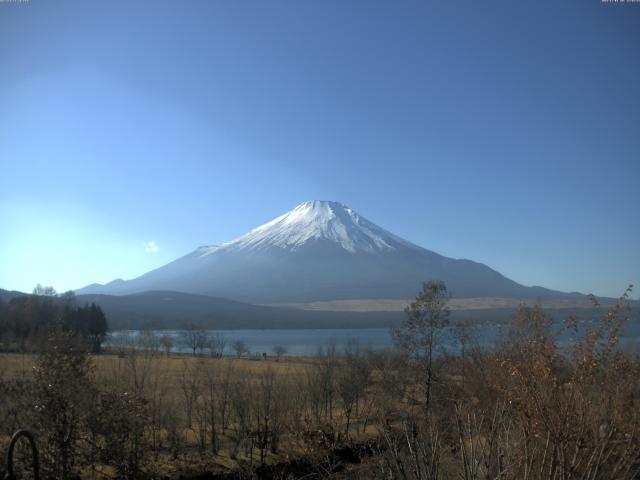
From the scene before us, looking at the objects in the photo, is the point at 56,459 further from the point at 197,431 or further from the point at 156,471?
the point at 197,431

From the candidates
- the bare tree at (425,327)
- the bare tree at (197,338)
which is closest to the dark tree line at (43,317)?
the bare tree at (197,338)

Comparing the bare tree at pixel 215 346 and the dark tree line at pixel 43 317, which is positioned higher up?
the dark tree line at pixel 43 317

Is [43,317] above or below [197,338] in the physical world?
above

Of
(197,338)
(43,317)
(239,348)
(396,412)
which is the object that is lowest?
(239,348)

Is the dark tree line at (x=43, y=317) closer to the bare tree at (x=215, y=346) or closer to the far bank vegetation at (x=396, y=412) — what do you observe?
→ the bare tree at (x=215, y=346)

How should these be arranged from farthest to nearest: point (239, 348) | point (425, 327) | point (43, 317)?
point (239, 348)
point (43, 317)
point (425, 327)

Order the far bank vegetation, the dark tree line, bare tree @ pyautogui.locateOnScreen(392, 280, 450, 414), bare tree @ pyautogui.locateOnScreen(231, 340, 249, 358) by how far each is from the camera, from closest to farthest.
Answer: the far bank vegetation
bare tree @ pyautogui.locateOnScreen(392, 280, 450, 414)
the dark tree line
bare tree @ pyautogui.locateOnScreen(231, 340, 249, 358)

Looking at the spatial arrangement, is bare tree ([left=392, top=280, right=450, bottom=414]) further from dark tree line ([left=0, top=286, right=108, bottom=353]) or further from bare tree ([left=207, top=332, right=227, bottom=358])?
dark tree line ([left=0, top=286, right=108, bottom=353])

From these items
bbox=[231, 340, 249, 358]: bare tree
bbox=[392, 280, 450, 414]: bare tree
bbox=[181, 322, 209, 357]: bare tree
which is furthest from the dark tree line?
bbox=[392, 280, 450, 414]: bare tree

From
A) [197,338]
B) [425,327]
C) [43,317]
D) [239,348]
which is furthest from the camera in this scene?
[197,338]

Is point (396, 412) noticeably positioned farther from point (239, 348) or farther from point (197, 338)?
point (197, 338)

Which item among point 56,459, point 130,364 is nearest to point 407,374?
point 130,364

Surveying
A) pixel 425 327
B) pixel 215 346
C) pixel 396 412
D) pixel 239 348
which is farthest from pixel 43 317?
pixel 425 327

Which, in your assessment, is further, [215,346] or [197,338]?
[197,338]
